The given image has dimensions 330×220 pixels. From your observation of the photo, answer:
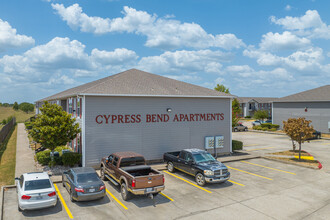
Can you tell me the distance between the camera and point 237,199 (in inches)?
513

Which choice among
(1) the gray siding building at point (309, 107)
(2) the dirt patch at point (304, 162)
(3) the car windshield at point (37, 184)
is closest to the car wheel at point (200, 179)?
(3) the car windshield at point (37, 184)

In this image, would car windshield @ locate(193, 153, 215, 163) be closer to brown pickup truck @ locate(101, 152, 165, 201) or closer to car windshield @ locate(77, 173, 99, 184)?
brown pickup truck @ locate(101, 152, 165, 201)

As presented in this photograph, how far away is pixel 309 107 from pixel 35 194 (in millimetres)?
45245

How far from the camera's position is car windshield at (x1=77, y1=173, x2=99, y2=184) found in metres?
12.4

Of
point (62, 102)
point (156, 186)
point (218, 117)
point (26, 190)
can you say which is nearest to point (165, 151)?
point (218, 117)

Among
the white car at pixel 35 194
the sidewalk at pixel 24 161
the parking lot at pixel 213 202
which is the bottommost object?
the parking lot at pixel 213 202

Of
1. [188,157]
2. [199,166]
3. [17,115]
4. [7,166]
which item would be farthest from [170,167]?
[17,115]

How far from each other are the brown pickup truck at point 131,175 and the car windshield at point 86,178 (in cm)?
133

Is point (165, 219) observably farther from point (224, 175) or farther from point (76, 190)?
point (224, 175)

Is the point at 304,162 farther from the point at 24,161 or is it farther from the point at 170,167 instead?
the point at 24,161

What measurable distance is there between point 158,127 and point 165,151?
6.87ft

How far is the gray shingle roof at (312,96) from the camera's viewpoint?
42978 mm

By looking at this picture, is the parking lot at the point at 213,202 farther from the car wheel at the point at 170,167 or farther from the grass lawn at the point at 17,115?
the grass lawn at the point at 17,115

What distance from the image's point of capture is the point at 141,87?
2120 centimetres
